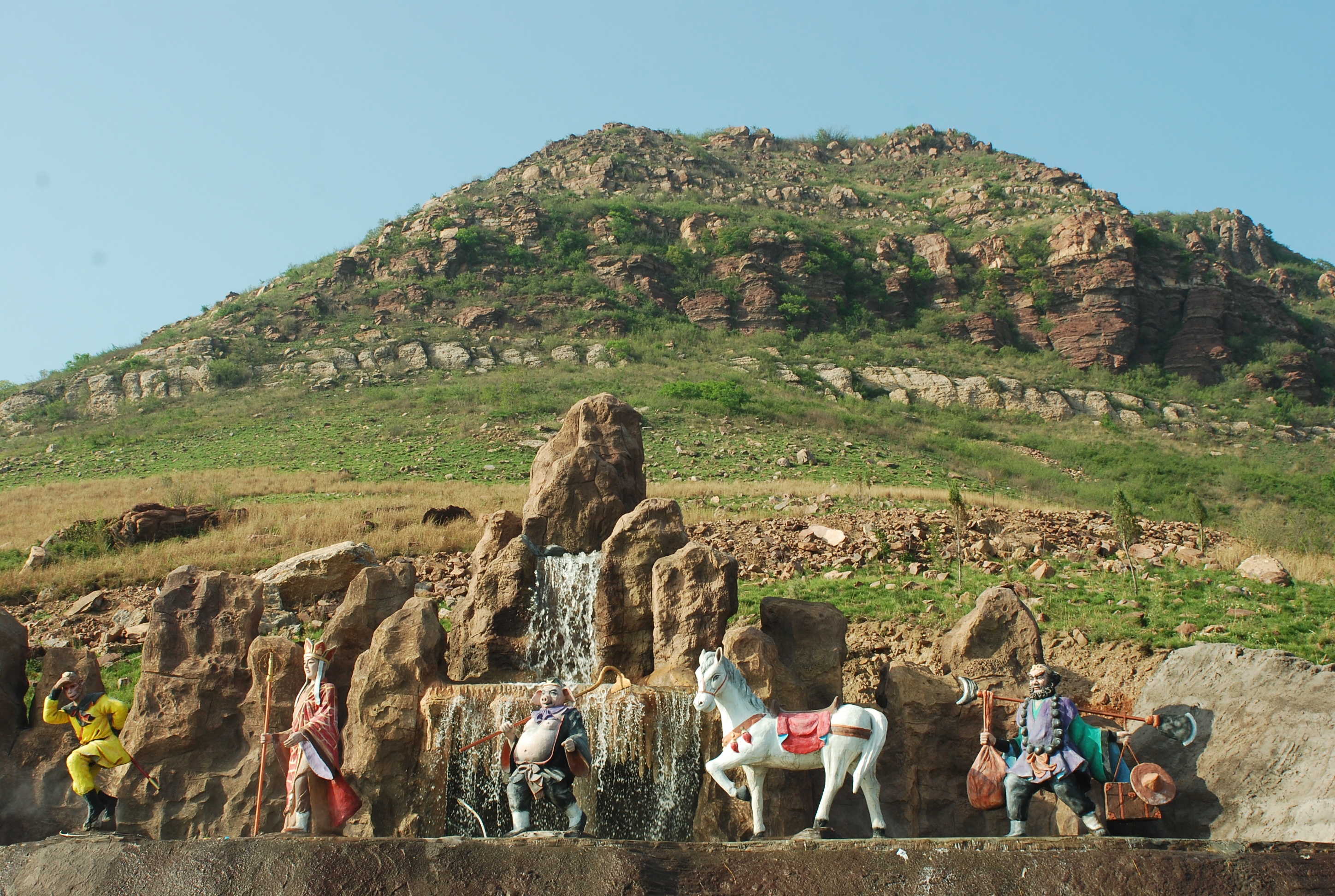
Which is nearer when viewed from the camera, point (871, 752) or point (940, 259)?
point (871, 752)

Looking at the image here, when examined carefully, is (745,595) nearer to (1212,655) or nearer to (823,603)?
(823,603)

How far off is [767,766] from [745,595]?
270 inches

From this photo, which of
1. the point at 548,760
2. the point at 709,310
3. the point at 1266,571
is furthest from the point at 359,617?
the point at 709,310

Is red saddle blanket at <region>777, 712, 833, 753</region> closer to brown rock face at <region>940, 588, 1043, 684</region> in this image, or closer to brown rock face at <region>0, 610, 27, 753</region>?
brown rock face at <region>940, 588, 1043, 684</region>

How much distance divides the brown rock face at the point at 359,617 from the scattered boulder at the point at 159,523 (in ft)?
40.7

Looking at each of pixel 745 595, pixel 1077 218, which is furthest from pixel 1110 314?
pixel 745 595

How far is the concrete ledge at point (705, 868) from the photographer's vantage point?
21.2ft

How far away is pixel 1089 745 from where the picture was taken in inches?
312

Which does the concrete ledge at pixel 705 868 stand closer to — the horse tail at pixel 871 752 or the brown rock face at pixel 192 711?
the horse tail at pixel 871 752

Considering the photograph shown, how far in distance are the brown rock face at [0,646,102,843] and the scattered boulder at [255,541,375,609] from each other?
5211 mm

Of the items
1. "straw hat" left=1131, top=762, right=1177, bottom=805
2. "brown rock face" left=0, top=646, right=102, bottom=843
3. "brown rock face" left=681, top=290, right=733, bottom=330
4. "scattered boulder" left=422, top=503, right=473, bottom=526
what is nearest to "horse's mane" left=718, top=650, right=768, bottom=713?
"straw hat" left=1131, top=762, right=1177, bottom=805

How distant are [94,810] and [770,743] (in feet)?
22.6

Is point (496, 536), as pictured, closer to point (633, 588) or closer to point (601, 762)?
point (633, 588)

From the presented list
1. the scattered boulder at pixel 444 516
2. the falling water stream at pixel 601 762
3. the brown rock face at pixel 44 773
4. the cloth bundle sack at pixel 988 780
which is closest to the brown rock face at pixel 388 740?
the falling water stream at pixel 601 762
